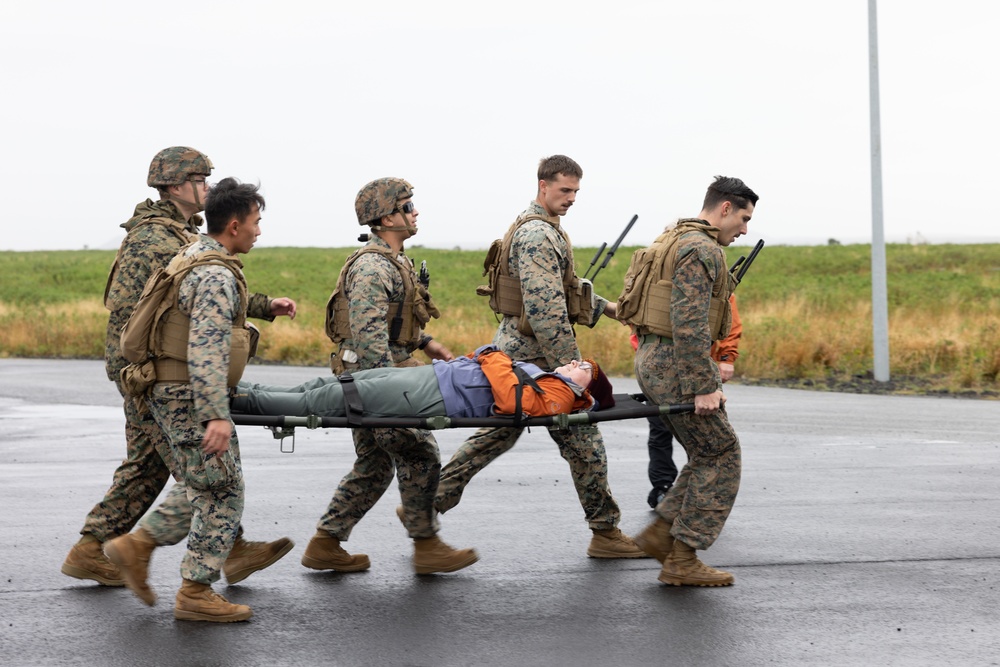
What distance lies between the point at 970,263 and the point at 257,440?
1978 inches

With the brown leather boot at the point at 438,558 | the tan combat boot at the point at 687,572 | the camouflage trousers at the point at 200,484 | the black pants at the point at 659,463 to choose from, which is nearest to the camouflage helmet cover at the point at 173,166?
the camouflage trousers at the point at 200,484

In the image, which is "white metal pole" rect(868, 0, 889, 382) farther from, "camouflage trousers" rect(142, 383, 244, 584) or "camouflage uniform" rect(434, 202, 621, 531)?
"camouflage trousers" rect(142, 383, 244, 584)

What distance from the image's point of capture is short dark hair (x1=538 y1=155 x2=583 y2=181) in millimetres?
6715

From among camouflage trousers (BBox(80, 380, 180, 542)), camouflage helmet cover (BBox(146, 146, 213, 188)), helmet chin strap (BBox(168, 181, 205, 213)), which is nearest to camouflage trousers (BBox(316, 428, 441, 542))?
camouflage trousers (BBox(80, 380, 180, 542))

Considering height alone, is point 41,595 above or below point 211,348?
below

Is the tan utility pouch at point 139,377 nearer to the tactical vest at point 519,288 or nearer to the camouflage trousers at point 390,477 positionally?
the camouflage trousers at point 390,477

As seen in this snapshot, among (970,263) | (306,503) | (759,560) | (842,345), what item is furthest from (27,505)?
(970,263)

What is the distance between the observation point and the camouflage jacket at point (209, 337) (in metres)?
5.23

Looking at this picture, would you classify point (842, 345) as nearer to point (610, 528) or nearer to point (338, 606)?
point (610, 528)

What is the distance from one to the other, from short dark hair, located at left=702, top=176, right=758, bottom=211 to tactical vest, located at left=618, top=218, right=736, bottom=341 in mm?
132

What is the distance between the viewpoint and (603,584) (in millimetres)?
6191

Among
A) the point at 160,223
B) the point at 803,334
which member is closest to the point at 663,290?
the point at 160,223

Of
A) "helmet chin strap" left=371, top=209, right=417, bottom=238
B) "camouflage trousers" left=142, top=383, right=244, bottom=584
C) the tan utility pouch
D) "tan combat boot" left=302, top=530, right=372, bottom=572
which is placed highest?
"helmet chin strap" left=371, top=209, right=417, bottom=238

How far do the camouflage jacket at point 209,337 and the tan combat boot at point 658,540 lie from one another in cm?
241
